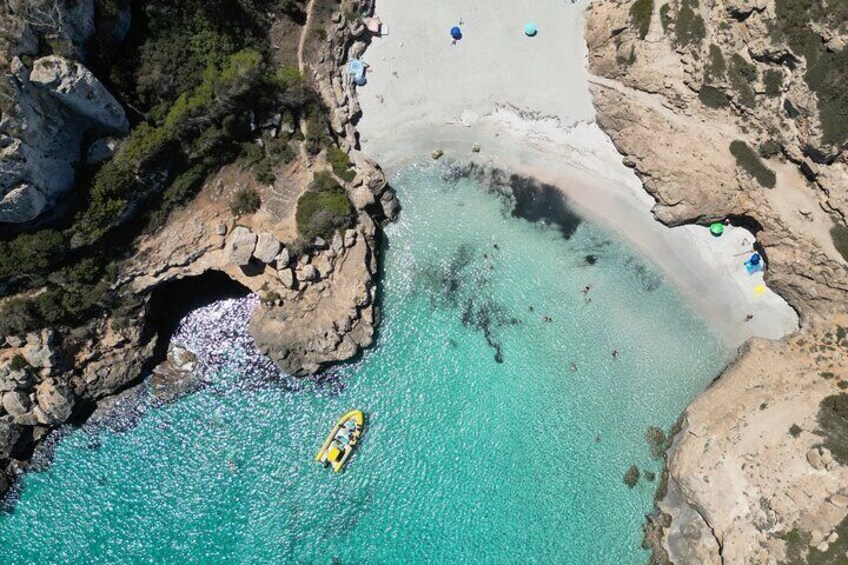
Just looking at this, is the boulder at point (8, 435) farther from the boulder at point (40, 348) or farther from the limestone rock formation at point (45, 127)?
the limestone rock formation at point (45, 127)

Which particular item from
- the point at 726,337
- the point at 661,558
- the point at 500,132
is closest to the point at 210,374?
the point at 500,132

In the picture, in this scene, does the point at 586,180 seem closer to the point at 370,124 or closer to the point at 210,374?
the point at 370,124

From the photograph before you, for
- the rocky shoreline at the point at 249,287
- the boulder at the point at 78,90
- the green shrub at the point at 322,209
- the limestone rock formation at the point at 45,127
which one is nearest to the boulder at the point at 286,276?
the rocky shoreline at the point at 249,287

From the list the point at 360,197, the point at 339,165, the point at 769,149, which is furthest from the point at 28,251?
the point at 769,149

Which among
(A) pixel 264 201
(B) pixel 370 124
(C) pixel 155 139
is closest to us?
(C) pixel 155 139

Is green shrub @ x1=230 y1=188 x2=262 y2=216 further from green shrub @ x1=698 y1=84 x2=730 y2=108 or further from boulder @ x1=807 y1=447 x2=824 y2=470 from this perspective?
boulder @ x1=807 y1=447 x2=824 y2=470

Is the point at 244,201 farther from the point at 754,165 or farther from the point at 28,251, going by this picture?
the point at 754,165
